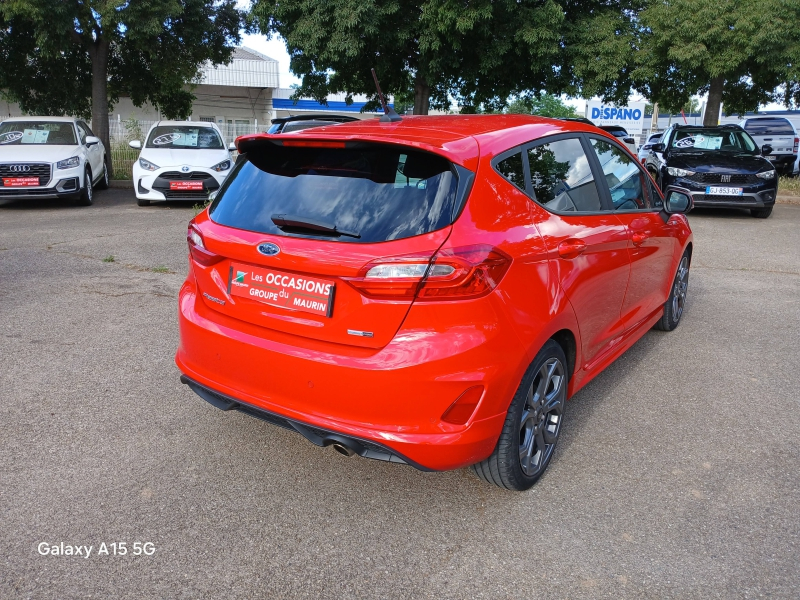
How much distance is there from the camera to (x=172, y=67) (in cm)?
1823

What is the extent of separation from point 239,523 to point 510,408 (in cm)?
123

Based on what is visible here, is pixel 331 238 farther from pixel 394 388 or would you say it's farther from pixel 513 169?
pixel 513 169

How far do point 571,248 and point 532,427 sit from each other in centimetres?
86

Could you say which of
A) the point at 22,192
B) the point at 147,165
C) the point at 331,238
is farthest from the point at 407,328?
the point at 22,192

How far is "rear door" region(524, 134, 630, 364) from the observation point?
133 inches

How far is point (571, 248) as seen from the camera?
3396 mm

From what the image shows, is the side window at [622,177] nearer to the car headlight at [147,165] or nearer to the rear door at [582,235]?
the rear door at [582,235]

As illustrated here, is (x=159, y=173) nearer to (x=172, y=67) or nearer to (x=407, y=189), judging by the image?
(x=172, y=67)

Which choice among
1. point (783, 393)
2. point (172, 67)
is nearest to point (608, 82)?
point (172, 67)

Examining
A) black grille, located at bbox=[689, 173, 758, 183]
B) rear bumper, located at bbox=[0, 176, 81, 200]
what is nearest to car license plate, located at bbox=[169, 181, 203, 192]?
rear bumper, located at bbox=[0, 176, 81, 200]

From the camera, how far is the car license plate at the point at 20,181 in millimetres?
12516

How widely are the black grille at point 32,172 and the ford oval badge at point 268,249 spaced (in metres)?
11.4

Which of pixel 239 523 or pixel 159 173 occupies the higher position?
pixel 159 173

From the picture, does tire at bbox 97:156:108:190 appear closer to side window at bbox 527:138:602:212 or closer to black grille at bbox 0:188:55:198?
black grille at bbox 0:188:55:198
